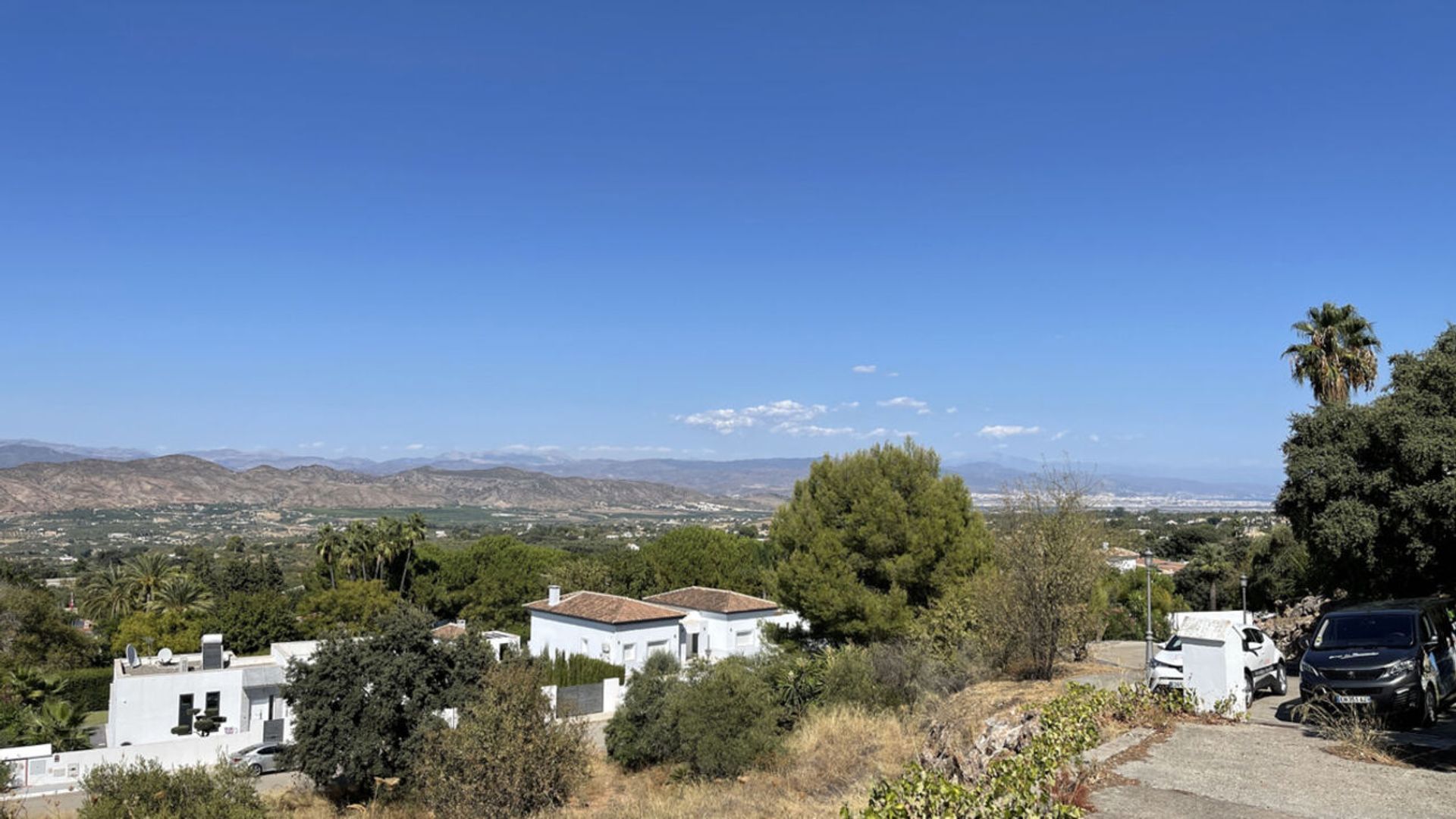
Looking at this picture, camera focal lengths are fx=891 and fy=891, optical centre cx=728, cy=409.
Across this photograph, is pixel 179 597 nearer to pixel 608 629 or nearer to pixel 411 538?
pixel 411 538

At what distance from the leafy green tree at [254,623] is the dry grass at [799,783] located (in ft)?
99.5

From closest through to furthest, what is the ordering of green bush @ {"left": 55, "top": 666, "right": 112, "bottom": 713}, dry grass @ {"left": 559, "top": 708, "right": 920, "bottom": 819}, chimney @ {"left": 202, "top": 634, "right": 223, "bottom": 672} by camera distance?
dry grass @ {"left": 559, "top": 708, "right": 920, "bottom": 819} → chimney @ {"left": 202, "top": 634, "right": 223, "bottom": 672} → green bush @ {"left": 55, "top": 666, "right": 112, "bottom": 713}

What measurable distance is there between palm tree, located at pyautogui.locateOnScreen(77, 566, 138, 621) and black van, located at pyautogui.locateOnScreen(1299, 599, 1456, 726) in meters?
53.4

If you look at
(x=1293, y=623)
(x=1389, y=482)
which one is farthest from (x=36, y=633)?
(x=1389, y=482)

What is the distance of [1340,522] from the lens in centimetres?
1559

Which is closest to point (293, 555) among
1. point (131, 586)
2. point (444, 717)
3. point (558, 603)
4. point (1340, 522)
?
point (131, 586)

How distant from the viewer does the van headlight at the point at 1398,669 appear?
9.70 m

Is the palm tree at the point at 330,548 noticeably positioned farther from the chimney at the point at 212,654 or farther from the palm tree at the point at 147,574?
the chimney at the point at 212,654

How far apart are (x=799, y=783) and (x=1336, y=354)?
19686mm

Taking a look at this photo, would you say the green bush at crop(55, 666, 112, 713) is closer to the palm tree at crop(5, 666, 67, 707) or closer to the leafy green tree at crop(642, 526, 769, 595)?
the palm tree at crop(5, 666, 67, 707)

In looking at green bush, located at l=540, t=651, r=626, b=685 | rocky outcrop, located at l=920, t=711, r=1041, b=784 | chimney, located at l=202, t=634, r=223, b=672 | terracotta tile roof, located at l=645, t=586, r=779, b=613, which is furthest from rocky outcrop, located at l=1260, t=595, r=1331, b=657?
chimney, located at l=202, t=634, r=223, b=672

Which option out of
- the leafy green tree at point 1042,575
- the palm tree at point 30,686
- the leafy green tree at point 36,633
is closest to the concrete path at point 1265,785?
the leafy green tree at point 1042,575

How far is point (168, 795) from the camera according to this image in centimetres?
1647

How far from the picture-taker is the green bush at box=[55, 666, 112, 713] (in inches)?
1389
